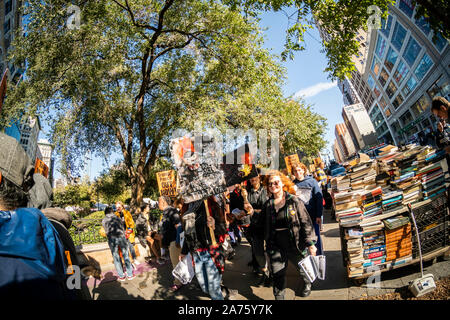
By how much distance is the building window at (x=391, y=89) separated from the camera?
46.8m

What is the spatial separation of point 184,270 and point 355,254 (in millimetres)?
2626

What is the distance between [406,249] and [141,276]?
19.8 feet

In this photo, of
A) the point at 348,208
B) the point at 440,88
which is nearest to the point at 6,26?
the point at 348,208

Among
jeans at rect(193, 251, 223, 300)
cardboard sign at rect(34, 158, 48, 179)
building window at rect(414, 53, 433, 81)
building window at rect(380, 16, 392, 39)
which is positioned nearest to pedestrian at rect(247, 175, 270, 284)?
jeans at rect(193, 251, 223, 300)

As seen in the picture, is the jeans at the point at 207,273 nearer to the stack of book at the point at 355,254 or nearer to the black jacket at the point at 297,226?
the black jacket at the point at 297,226

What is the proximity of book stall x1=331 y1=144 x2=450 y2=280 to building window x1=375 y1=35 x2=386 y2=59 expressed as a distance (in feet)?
177

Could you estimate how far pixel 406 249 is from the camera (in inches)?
135

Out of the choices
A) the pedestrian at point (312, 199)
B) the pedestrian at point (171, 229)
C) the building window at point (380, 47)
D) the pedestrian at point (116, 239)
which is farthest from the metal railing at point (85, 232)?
the building window at point (380, 47)

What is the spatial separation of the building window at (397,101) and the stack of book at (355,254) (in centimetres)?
5462

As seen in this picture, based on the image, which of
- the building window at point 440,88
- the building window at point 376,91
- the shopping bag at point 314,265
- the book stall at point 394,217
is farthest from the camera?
the building window at point 376,91

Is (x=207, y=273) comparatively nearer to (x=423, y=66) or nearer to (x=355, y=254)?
(x=355, y=254)
